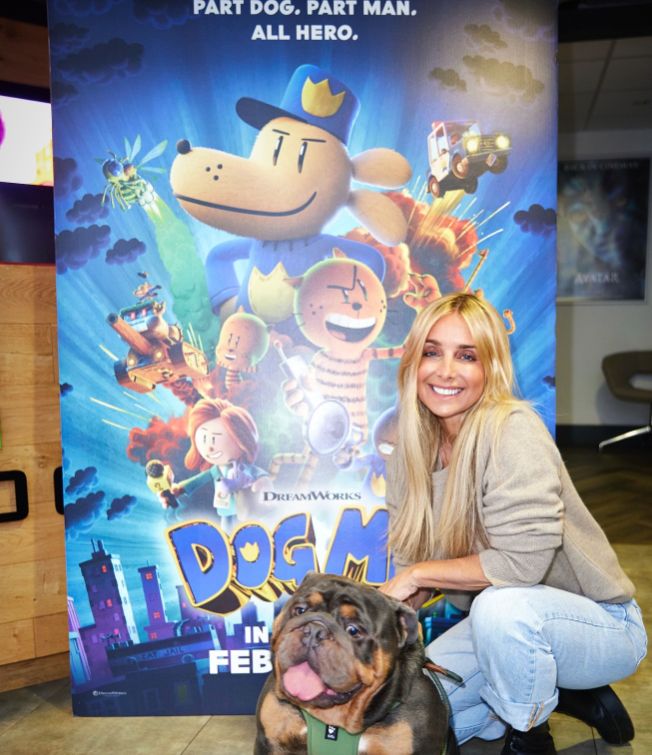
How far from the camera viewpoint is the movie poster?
1921 mm

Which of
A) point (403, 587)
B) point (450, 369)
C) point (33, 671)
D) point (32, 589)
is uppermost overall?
point (450, 369)

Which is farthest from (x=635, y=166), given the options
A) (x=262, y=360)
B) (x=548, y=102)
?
(x=262, y=360)

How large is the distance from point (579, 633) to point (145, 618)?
1092mm

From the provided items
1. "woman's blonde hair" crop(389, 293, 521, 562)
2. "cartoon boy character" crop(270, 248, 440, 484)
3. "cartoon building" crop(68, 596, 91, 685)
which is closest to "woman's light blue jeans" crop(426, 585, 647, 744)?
"woman's blonde hair" crop(389, 293, 521, 562)

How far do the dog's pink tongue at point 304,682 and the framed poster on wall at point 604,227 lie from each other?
5.71m

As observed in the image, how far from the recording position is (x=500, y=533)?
152 cm

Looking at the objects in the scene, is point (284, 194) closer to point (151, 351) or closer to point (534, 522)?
point (151, 351)

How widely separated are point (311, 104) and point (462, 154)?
1.31 feet

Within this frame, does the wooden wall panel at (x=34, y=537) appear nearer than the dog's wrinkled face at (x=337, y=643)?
No

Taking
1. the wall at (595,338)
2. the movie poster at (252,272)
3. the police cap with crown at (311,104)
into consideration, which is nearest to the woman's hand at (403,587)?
the movie poster at (252,272)

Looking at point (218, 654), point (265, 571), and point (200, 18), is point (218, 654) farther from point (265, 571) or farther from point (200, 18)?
point (200, 18)

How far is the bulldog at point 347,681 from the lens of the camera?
1.20 metres

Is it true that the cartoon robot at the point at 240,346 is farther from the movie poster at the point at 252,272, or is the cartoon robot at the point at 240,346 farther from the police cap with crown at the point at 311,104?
the police cap with crown at the point at 311,104

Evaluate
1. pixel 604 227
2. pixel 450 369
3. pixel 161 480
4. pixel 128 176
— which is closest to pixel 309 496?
pixel 161 480
